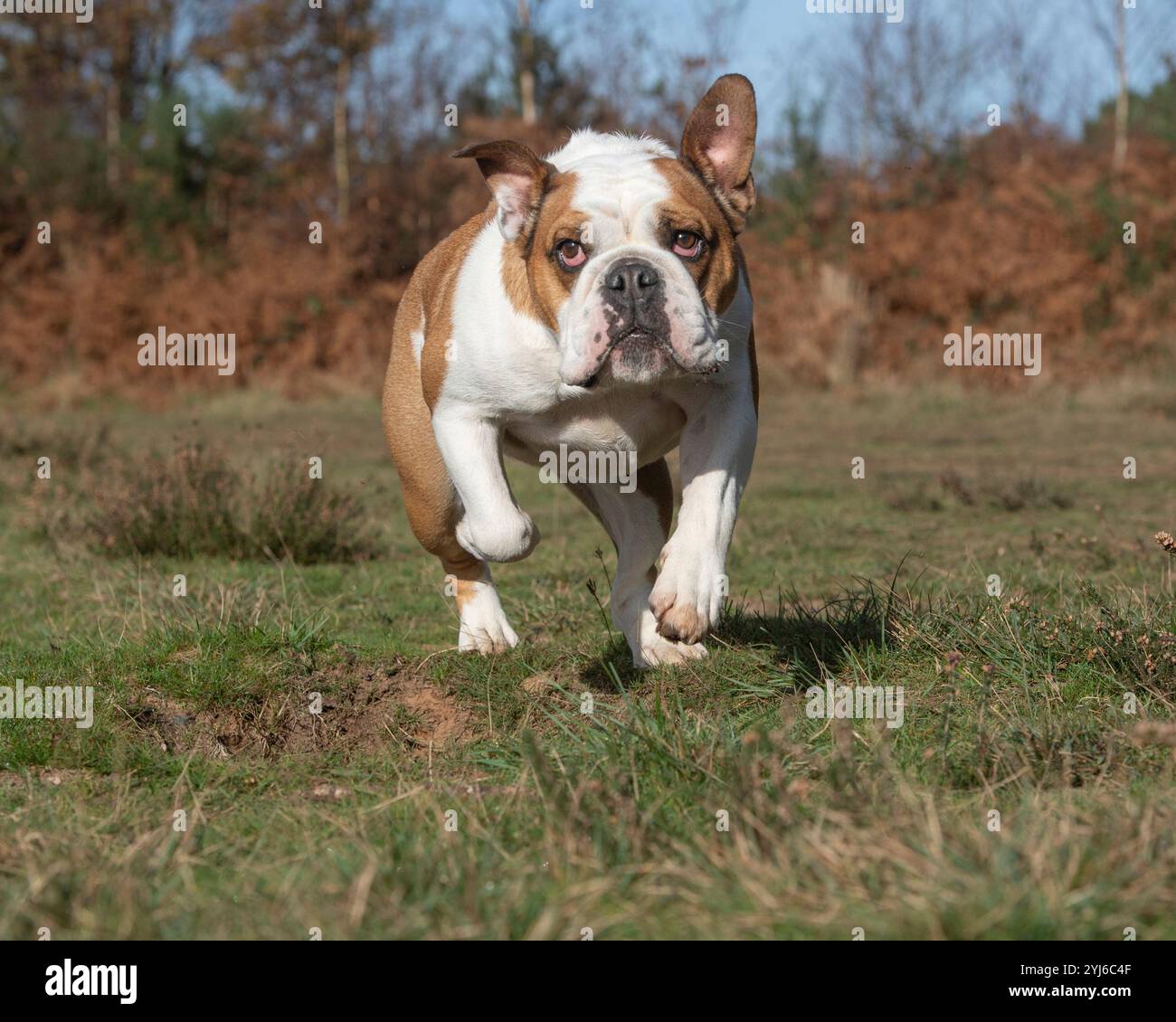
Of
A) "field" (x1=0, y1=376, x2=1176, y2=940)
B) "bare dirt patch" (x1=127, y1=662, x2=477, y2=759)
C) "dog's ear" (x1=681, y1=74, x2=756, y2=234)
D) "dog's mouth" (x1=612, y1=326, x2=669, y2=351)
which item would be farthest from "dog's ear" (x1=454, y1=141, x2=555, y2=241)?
A: "bare dirt patch" (x1=127, y1=662, x2=477, y2=759)

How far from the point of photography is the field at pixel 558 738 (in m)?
2.79

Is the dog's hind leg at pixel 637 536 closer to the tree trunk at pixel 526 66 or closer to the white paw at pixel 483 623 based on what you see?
the white paw at pixel 483 623

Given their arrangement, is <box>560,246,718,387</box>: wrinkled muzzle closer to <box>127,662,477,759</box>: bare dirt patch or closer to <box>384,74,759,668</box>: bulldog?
<box>384,74,759,668</box>: bulldog

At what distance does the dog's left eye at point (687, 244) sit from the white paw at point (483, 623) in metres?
1.70

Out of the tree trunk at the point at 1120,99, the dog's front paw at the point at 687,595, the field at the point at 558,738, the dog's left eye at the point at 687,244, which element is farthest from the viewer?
the tree trunk at the point at 1120,99

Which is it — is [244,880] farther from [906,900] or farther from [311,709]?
[311,709]

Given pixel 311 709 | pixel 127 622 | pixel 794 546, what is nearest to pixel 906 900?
pixel 311 709

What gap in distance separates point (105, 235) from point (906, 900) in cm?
2290

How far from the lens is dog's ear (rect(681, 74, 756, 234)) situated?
4.80 meters

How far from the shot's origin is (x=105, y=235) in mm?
23328

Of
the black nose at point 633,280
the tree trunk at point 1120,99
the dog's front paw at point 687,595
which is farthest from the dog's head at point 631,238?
the tree trunk at point 1120,99

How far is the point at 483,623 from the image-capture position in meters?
5.61

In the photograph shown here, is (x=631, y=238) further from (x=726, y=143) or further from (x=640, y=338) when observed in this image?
(x=726, y=143)

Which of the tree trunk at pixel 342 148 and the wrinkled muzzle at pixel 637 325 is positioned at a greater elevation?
the tree trunk at pixel 342 148
